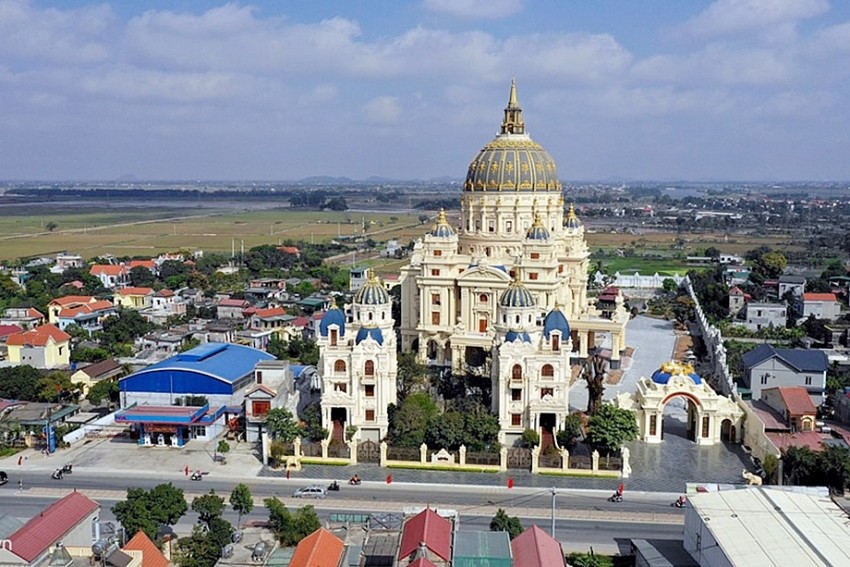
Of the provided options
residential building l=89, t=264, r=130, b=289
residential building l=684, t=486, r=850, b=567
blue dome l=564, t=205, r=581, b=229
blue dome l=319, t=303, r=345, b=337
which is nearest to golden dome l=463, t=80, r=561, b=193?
blue dome l=564, t=205, r=581, b=229

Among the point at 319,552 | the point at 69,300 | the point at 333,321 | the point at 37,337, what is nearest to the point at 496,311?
the point at 333,321

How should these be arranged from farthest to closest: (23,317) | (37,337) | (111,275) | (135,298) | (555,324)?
1. (111,275)
2. (135,298)
3. (23,317)
4. (37,337)
5. (555,324)

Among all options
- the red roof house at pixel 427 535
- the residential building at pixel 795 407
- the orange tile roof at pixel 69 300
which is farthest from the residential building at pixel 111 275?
the red roof house at pixel 427 535

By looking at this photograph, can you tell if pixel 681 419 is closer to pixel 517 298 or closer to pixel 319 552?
pixel 517 298

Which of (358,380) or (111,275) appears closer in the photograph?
(358,380)

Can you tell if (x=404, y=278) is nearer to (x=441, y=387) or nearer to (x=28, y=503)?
(x=441, y=387)

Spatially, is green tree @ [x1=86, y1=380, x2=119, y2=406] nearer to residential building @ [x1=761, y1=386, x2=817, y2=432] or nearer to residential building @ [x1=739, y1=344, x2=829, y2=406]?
residential building @ [x1=761, y1=386, x2=817, y2=432]
